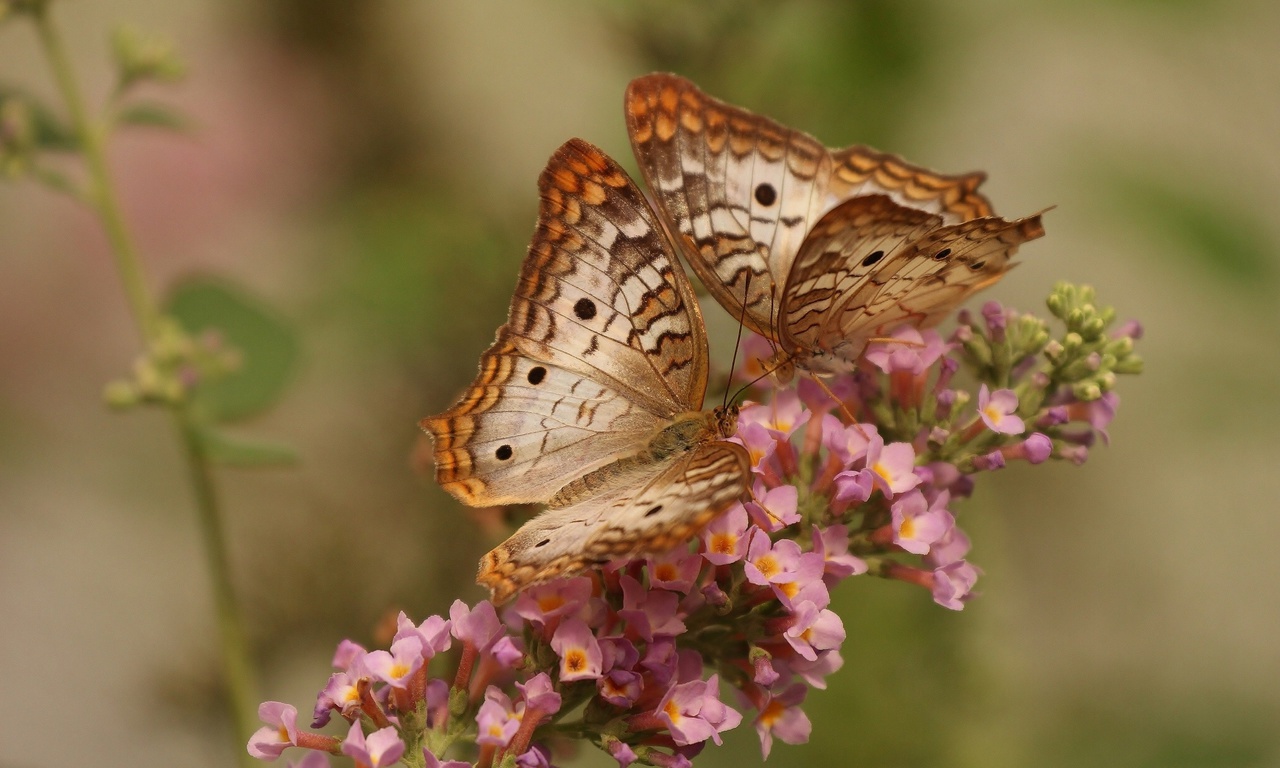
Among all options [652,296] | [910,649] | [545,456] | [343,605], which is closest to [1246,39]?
[910,649]

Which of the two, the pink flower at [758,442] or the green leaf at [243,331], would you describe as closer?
the pink flower at [758,442]

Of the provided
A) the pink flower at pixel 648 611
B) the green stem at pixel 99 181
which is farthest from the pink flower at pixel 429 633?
the green stem at pixel 99 181

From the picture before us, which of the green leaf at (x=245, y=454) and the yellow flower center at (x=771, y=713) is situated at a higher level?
the green leaf at (x=245, y=454)

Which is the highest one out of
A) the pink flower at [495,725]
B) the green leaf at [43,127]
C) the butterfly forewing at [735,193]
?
the green leaf at [43,127]

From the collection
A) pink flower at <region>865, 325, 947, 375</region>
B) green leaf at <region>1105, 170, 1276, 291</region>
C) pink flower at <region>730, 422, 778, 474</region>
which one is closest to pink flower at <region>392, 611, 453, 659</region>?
pink flower at <region>730, 422, 778, 474</region>

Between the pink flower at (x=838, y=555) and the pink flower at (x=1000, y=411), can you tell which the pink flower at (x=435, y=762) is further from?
the pink flower at (x=1000, y=411)

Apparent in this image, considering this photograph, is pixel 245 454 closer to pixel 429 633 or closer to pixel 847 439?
pixel 429 633

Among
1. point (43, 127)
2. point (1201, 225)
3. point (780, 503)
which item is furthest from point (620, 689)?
point (1201, 225)
